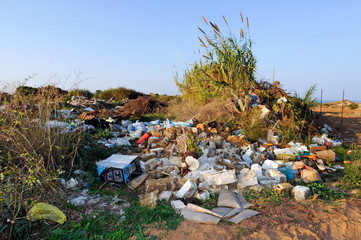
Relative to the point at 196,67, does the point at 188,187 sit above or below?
below

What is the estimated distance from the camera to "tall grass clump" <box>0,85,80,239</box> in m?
2.65

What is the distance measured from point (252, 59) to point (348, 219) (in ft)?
21.0

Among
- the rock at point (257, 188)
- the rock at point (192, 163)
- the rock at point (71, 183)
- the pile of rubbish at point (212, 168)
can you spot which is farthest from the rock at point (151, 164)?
the rock at point (257, 188)

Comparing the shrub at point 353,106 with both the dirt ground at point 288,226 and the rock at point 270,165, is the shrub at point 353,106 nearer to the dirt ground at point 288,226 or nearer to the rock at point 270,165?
the rock at point 270,165

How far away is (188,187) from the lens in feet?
11.6

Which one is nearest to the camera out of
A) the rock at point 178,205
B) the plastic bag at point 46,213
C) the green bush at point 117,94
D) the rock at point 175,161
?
the plastic bag at point 46,213

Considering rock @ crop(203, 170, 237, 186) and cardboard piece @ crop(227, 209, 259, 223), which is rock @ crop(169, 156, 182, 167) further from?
cardboard piece @ crop(227, 209, 259, 223)

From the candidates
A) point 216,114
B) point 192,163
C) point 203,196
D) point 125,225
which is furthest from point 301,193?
point 216,114

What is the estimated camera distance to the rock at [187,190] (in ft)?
11.6

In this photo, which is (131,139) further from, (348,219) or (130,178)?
(348,219)

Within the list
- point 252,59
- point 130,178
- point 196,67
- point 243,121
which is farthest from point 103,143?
point 196,67

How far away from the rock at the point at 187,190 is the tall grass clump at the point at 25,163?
1.57 meters

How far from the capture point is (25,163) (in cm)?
330

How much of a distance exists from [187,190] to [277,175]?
5.12ft
